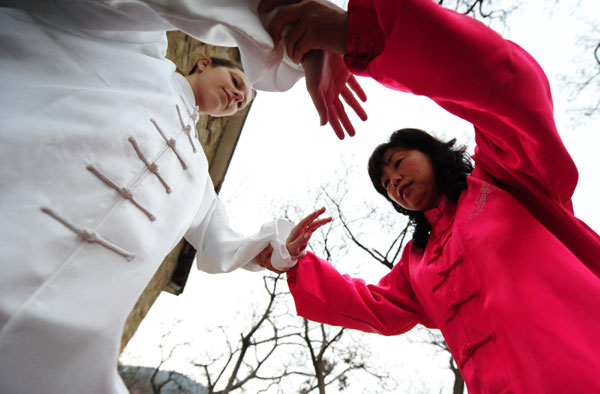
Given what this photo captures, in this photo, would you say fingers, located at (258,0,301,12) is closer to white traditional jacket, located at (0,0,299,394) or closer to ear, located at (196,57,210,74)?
white traditional jacket, located at (0,0,299,394)

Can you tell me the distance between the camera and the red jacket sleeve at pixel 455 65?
80 centimetres

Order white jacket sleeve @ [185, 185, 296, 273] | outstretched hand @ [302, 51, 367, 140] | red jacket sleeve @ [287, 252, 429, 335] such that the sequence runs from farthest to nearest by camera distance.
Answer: red jacket sleeve @ [287, 252, 429, 335] → white jacket sleeve @ [185, 185, 296, 273] → outstretched hand @ [302, 51, 367, 140]

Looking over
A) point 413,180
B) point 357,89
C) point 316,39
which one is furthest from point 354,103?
point 413,180

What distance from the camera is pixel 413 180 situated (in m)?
1.90

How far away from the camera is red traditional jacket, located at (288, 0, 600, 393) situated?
2.70 ft

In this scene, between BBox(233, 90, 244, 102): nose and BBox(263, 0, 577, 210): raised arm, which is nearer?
BBox(263, 0, 577, 210): raised arm

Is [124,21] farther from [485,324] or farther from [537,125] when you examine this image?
[485,324]

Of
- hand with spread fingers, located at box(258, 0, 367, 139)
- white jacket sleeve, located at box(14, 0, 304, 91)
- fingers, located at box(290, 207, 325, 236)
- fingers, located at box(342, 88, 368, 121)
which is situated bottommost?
fingers, located at box(290, 207, 325, 236)

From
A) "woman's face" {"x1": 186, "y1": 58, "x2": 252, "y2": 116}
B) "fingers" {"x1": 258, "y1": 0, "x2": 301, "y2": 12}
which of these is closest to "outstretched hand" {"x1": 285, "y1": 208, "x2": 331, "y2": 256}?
"woman's face" {"x1": 186, "y1": 58, "x2": 252, "y2": 116}

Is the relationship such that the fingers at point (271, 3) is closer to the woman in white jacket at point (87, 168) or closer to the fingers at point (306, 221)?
the woman in white jacket at point (87, 168)

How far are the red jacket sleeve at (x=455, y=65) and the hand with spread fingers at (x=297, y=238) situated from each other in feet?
2.96

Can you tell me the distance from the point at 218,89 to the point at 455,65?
121 centimetres

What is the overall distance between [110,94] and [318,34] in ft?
2.21

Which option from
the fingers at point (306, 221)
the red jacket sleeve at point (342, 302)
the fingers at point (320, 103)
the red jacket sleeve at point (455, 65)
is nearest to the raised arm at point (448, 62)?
the red jacket sleeve at point (455, 65)
